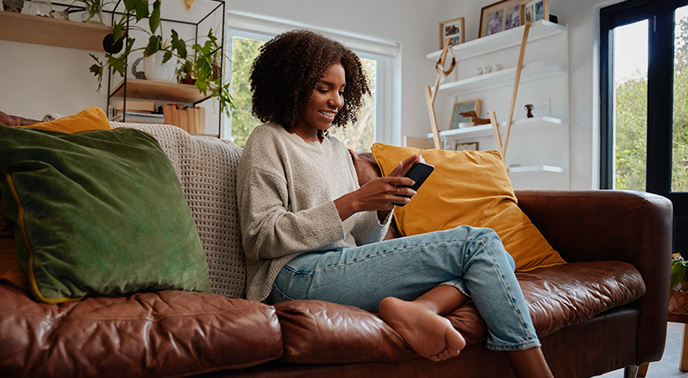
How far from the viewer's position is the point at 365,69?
15.7 feet

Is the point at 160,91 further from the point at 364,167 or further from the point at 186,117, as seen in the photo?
the point at 364,167

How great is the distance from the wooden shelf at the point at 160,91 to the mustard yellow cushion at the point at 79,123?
6.60ft

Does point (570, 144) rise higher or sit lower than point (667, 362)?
higher

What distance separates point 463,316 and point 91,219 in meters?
0.80

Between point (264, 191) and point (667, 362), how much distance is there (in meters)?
1.81

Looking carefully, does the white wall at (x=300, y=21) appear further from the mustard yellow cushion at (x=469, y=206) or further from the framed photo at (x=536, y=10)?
the mustard yellow cushion at (x=469, y=206)

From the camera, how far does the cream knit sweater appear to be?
1.37 metres

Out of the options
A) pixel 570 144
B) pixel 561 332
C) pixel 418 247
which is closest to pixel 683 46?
pixel 570 144

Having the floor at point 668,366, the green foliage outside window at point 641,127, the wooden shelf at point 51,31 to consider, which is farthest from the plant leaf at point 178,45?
the green foliage outside window at point 641,127

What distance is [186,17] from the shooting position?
3.95 meters

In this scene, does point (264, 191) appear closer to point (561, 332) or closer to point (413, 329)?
point (413, 329)

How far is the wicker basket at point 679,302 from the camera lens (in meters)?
2.12

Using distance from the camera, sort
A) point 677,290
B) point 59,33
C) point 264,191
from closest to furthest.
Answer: point 264,191
point 677,290
point 59,33

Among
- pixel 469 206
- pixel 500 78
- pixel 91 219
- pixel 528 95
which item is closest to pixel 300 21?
pixel 500 78
